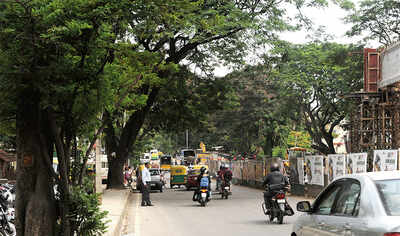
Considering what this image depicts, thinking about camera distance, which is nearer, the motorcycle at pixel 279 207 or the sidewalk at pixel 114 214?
the sidewalk at pixel 114 214

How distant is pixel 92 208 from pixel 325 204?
13.4 ft

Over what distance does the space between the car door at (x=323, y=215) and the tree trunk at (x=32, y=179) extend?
155 inches

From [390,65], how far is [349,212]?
982 inches

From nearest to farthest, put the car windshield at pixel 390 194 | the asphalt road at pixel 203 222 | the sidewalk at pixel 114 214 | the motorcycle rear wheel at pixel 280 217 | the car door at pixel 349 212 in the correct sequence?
the car windshield at pixel 390 194 < the car door at pixel 349 212 < the sidewalk at pixel 114 214 < the asphalt road at pixel 203 222 < the motorcycle rear wheel at pixel 280 217

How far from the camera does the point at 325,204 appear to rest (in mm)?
6770

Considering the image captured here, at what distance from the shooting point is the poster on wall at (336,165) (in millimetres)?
22609

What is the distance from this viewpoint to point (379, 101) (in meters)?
31.3

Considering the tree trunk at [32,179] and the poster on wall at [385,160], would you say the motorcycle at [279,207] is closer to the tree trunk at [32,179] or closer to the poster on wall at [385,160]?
the poster on wall at [385,160]

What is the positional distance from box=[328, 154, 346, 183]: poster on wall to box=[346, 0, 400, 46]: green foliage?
54.8 ft

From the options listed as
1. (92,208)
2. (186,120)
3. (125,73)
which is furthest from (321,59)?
(92,208)

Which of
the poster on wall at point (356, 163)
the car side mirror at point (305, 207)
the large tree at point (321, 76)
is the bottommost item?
the car side mirror at point (305, 207)

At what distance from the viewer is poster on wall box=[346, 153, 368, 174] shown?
20.6 metres

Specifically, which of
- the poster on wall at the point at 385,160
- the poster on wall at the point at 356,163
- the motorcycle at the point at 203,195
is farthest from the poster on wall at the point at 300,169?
the poster on wall at the point at 385,160

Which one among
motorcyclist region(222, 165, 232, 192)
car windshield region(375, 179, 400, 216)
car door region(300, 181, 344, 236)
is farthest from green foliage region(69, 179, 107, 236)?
motorcyclist region(222, 165, 232, 192)
